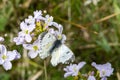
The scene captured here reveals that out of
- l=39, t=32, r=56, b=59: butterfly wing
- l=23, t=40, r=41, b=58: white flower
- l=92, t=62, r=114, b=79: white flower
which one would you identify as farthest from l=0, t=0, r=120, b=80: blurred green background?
l=39, t=32, r=56, b=59: butterfly wing

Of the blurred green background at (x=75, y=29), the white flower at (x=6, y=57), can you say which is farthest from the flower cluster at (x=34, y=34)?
the blurred green background at (x=75, y=29)

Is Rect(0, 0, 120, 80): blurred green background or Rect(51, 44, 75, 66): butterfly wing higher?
Rect(0, 0, 120, 80): blurred green background

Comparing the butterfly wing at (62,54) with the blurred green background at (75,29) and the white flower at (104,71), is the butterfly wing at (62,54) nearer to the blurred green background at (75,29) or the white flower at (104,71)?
the white flower at (104,71)

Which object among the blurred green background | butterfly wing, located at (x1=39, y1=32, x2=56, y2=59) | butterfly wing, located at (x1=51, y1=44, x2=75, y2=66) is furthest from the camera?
the blurred green background

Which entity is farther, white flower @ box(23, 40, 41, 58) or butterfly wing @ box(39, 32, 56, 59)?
white flower @ box(23, 40, 41, 58)

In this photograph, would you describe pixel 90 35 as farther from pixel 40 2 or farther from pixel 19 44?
pixel 19 44

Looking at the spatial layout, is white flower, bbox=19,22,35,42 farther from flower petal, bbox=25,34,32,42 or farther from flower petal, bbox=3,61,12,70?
flower petal, bbox=3,61,12,70

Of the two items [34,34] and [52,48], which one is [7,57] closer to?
[34,34]

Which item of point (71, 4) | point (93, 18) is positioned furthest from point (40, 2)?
point (93, 18)
